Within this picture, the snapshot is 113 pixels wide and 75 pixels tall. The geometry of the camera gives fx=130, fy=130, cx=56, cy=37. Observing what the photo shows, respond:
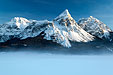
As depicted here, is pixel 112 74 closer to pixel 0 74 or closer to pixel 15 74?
pixel 15 74

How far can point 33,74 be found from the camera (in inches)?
1172

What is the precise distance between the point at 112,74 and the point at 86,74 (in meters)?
5.60

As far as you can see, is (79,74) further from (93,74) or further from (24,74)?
(24,74)

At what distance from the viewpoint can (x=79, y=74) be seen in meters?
30.0

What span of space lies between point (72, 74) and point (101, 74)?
6588mm

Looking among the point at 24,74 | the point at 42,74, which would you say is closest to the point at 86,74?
the point at 42,74

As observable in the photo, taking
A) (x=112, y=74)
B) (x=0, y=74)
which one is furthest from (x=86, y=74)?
(x=0, y=74)

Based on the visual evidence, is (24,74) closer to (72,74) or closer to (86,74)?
(72,74)

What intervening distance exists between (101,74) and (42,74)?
13536 mm

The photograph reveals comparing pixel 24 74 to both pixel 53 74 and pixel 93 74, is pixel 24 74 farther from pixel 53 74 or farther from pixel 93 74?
pixel 93 74

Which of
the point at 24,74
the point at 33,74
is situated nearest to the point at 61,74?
the point at 33,74

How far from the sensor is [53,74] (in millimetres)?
29656

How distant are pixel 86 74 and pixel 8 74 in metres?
17.7

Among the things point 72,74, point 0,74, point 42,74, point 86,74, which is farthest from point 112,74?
point 0,74
